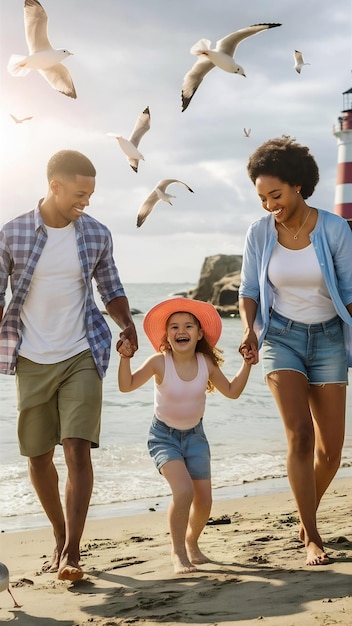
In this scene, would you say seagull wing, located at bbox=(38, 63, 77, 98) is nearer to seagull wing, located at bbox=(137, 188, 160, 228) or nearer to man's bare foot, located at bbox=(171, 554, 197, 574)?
seagull wing, located at bbox=(137, 188, 160, 228)

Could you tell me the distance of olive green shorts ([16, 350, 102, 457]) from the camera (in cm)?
471

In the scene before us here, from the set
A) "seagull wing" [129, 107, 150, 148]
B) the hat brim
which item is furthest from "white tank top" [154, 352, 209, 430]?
"seagull wing" [129, 107, 150, 148]

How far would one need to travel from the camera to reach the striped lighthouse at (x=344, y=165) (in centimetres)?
2930

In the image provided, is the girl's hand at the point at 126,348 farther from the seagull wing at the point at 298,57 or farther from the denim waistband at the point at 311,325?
the seagull wing at the point at 298,57

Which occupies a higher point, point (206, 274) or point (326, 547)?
point (206, 274)

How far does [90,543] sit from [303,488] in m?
1.75

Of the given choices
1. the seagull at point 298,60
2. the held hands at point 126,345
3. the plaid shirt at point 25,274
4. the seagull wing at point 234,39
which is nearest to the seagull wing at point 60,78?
the seagull wing at point 234,39

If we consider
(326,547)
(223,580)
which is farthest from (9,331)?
(326,547)

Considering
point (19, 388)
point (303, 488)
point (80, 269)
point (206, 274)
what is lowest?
point (303, 488)

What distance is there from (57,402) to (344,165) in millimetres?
28174

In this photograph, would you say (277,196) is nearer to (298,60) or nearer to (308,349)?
(308,349)

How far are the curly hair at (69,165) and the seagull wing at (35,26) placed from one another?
2.76 m

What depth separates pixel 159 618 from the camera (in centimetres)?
378

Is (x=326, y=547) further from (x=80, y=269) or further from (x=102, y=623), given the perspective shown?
(x=80, y=269)
